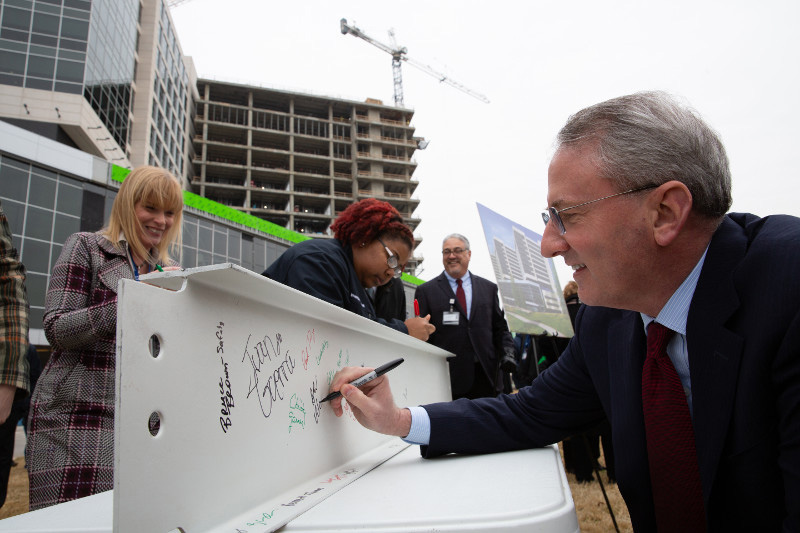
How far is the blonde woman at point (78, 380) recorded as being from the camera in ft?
4.66

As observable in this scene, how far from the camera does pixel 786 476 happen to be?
80cm

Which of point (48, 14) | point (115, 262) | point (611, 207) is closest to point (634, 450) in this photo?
point (611, 207)

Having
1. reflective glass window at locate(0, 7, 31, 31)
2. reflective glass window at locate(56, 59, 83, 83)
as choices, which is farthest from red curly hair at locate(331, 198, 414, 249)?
reflective glass window at locate(0, 7, 31, 31)

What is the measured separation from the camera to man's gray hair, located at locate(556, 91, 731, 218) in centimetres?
105

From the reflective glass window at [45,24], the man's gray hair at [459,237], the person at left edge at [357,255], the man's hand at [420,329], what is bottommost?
the man's hand at [420,329]

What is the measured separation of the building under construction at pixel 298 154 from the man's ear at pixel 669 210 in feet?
168

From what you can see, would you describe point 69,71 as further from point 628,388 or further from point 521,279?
point 628,388

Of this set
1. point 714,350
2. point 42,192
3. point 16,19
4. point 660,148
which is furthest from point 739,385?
point 16,19

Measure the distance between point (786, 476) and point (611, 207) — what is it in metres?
0.58

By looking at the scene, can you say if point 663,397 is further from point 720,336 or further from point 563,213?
point 563,213

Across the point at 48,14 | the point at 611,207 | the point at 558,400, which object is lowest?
the point at 558,400

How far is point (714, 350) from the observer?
957 mm
